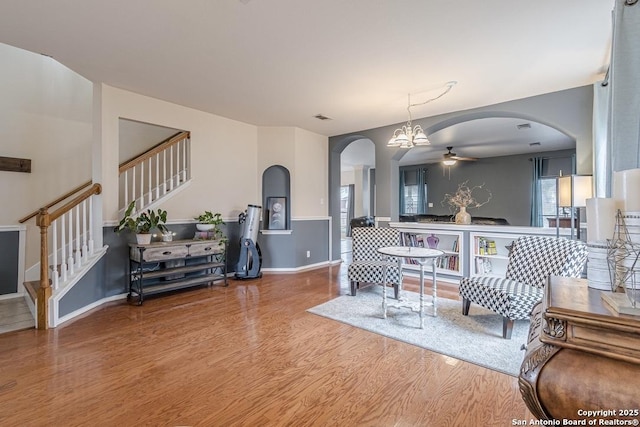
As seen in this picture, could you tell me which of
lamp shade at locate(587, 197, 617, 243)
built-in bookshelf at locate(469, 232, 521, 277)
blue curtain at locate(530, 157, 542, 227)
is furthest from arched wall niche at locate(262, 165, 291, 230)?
blue curtain at locate(530, 157, 542, 227)

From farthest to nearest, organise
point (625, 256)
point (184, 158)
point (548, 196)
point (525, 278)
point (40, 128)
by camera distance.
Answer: point (548, 196), point (184, 158), point (40, 128), point (525, 278), point (625, 256)

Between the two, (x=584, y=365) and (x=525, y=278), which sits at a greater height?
(x=584, y=365)

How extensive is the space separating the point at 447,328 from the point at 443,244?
7.37 feet

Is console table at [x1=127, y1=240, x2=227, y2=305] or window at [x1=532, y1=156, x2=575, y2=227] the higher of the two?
window at [x1=532, y1=156, x2=575, y2=227]

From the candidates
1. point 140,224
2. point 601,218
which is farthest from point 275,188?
point 601,218

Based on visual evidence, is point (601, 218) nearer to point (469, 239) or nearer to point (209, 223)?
point (469, 239)

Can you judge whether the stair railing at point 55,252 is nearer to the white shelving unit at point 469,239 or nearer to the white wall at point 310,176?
the white wall at point 310,176

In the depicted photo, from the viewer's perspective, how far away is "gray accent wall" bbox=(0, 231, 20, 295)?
3.84 m

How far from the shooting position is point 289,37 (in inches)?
103

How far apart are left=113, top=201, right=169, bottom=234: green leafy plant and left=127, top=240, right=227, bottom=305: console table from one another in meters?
0.21

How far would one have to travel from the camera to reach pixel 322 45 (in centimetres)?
275

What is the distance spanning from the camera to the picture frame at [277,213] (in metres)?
5.51

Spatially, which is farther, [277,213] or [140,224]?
[277,213]

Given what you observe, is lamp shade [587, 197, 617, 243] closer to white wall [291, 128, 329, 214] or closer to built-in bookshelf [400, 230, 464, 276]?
built-in bookshelf [400, 230, 464, 276]
